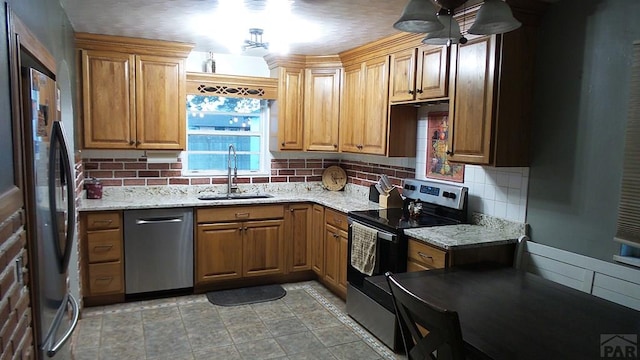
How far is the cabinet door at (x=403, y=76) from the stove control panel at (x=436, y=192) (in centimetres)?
71

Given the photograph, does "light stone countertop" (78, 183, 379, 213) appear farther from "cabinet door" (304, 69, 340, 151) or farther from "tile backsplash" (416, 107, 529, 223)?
"tile backsplash" (416, 107, 529, 223)

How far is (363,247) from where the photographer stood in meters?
3.35

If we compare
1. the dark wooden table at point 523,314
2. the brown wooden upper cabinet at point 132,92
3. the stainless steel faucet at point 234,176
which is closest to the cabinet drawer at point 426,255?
the dark wooden table at point 523,314

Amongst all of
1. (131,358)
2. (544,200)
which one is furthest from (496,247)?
(131,358)

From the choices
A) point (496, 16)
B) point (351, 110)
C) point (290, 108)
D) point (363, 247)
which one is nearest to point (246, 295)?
point (363, 247)

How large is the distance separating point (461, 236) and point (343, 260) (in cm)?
128

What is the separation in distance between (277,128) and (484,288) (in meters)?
2.99

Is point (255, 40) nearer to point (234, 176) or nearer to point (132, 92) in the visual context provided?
point (132, 92)

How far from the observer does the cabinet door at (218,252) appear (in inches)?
158

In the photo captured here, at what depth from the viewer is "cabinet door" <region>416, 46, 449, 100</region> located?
311 cm

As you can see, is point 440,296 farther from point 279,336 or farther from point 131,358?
point 131,358

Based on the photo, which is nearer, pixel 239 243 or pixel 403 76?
pixel 403 76

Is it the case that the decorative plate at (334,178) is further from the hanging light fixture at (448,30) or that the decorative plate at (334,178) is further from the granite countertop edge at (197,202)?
the hanging light fixture at (448,30)

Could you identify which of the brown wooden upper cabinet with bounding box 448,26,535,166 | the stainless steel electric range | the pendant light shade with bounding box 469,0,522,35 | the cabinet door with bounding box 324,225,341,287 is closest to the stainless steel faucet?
the cabinet door with bounding box 324,225,341,287
